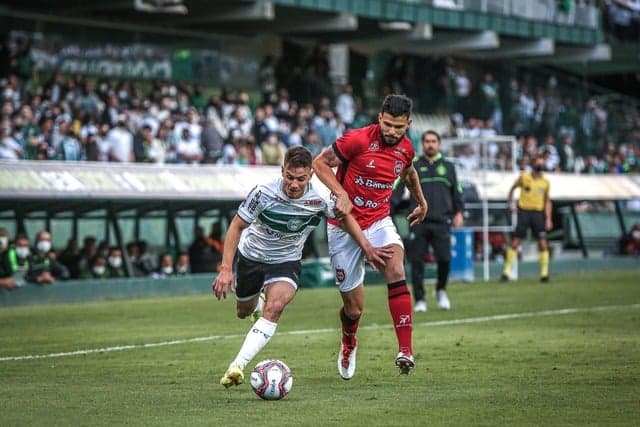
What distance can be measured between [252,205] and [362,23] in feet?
106

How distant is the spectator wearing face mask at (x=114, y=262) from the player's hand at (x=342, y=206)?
610 inches

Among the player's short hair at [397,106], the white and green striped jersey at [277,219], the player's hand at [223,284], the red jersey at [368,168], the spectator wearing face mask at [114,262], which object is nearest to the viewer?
the player's hand at [223,284]

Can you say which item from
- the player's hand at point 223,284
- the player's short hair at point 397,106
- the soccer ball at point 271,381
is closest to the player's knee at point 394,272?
the player's short hair at point 397,106

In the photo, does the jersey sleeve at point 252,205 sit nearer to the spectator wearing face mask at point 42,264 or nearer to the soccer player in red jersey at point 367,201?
the soccer player in red jersey at point 367,201

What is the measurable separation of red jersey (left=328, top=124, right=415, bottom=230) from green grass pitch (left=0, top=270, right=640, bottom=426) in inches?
54.5

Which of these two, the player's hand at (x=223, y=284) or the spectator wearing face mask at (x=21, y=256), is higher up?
the player's hand at (x=223, y=284)

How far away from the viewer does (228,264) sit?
992cm

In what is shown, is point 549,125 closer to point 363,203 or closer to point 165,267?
point 165,267

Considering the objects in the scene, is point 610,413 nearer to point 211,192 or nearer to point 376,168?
Answer: point 376,168

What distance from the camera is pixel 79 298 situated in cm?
2377

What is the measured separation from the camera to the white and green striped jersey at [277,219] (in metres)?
10.4

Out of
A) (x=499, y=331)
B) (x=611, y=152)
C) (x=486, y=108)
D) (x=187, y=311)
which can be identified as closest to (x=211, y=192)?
(x=187, y=311)

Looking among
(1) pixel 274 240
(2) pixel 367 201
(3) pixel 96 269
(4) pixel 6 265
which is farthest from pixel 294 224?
(3) pixel 96 269

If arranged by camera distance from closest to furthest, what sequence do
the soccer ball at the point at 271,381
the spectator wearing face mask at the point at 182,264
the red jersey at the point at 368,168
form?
the soccer ball at the point at 271,381 < the red jersey at the point at 368,168 < the spectator wearing face mask at the point at 182,264
